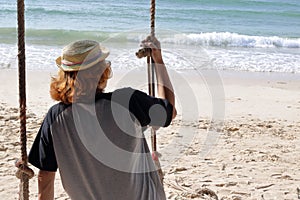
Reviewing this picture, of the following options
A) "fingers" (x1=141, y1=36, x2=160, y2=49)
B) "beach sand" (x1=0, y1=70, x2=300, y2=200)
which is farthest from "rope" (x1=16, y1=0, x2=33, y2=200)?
"beach sand" (x1=0, y1=70, x2=300, y2=200)

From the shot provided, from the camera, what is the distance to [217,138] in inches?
171

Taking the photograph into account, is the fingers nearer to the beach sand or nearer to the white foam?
the beach sand

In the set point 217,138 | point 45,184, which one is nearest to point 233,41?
point 217,138

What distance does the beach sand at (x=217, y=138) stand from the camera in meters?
3.30

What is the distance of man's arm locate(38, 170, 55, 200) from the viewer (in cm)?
172

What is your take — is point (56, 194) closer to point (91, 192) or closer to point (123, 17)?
point (91, 192)

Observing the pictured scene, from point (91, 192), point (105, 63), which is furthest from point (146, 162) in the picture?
point (105, 63)

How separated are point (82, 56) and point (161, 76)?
33 centimetres

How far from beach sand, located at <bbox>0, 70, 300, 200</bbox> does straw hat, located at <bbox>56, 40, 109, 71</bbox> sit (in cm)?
102

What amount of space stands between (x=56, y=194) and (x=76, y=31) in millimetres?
8671

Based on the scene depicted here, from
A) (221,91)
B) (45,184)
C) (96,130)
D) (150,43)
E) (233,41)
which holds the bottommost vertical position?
(233,41)

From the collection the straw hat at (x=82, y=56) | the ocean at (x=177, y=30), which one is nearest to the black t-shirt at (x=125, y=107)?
the straw hat at (x=82, y=56)

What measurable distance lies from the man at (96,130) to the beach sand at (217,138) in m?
1.02

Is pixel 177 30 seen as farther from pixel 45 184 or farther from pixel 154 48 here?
pixel 45 184
